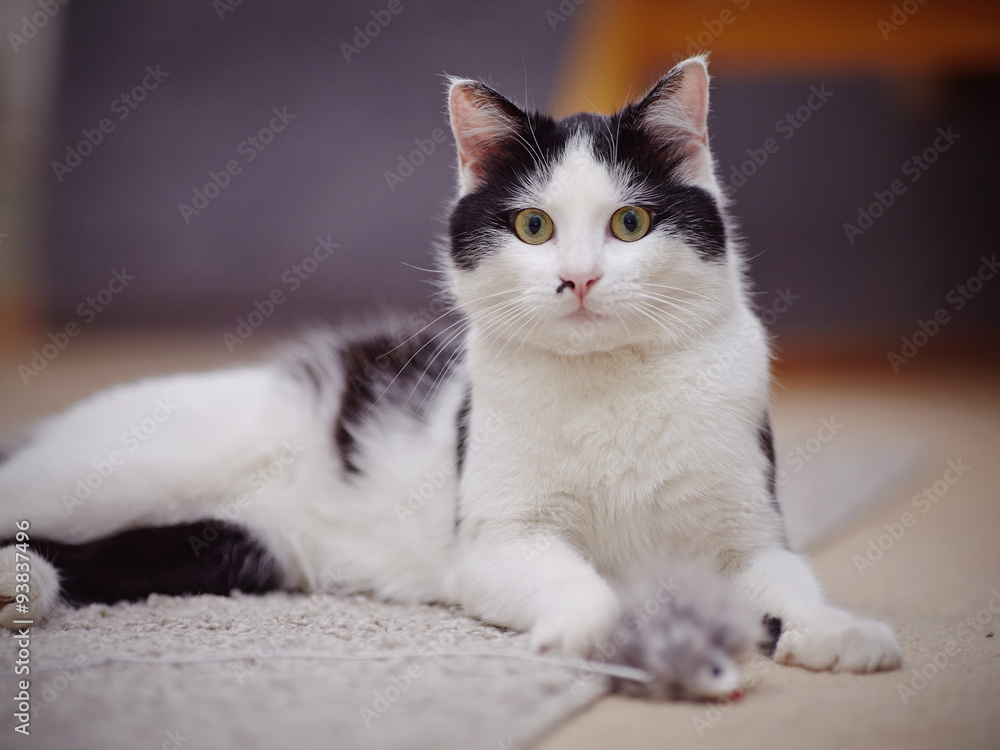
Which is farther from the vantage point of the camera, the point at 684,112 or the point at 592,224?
the point at 684,112

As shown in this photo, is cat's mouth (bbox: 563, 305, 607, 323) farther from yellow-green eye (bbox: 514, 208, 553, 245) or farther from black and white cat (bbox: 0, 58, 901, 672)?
yellow-green eye (bbox: 514, 208, 553, 245)

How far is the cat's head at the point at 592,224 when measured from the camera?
4.18 ft

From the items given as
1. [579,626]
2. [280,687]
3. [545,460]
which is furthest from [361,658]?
[545,460]

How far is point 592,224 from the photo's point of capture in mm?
Result: 1300

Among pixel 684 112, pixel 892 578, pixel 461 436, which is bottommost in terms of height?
pixel 892 578

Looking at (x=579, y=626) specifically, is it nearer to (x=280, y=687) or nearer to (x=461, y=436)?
(x=280, y=687)

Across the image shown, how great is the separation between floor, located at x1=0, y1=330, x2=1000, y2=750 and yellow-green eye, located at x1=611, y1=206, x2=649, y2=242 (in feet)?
2.15

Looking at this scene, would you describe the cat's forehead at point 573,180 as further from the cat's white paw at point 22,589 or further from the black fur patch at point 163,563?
the cat's white paw at point 22,589

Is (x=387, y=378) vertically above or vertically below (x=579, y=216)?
below

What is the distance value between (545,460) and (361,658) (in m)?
0.41

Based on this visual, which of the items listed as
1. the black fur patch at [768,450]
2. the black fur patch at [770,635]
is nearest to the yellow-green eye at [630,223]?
the black fur patch at [768,450]

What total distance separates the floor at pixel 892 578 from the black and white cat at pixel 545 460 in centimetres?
10

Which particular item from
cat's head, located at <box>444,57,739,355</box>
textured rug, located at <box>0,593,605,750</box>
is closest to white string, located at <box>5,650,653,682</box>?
textured rug, located at <box>0,593,605,750</box>

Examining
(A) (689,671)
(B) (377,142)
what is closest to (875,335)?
(B) (377,142)
